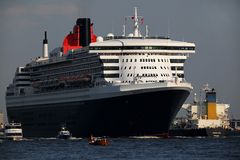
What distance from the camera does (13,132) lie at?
151 m

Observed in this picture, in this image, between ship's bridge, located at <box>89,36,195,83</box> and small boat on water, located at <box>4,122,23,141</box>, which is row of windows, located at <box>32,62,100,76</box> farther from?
small boat on water, located at <box>4,122,23,141</box>

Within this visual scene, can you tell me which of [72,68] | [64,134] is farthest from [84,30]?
[64,134]

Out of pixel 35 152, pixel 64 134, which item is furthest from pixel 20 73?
pixel 35 152

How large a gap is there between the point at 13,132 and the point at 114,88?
70.7 feet

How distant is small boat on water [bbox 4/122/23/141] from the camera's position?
15088cm

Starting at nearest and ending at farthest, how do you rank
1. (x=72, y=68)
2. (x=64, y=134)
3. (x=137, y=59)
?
(x=137, y=59)
(x=64, y=134)
(x=72, y=68)

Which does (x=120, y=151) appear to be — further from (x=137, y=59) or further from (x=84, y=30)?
(x=84, y=30)

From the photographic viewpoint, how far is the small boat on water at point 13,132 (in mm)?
150875

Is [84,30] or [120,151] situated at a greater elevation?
[84,30]

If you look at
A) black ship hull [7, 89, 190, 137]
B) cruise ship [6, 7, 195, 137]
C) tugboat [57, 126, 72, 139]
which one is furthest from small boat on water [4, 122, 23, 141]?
black ship hull [7, 89, 190, 137]

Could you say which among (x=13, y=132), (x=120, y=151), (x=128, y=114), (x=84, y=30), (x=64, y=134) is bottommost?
(x=120, y=151)

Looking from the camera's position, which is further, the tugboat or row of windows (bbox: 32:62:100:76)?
row of windows (bbox: 32:62:100:76)

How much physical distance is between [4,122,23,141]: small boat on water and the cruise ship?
3.28m

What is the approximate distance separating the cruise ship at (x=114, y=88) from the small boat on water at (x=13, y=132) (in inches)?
129
